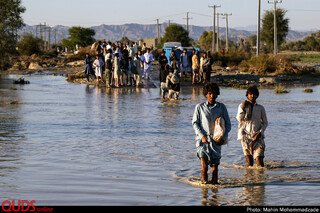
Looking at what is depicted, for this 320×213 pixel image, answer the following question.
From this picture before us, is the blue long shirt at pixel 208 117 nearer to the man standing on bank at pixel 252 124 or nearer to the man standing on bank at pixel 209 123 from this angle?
the man standing on bank at pixel 209 123

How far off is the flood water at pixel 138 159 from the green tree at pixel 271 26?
7614 cm

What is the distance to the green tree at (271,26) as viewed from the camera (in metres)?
94.1

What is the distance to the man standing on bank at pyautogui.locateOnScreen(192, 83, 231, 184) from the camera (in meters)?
7.91

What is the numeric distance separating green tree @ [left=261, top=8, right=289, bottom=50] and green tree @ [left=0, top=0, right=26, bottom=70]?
54.8 meters

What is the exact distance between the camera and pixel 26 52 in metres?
77.5

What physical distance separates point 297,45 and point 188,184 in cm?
10984

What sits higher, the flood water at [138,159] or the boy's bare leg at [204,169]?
the boy's bare leg at [204,169]

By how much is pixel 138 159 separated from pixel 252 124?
242cm

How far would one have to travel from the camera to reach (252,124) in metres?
9.12

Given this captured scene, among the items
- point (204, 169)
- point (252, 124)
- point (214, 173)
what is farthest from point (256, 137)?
point (204, 169)

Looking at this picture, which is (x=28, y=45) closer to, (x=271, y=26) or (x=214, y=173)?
(x=271, y=26)

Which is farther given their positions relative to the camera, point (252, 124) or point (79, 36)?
point (79, 36)

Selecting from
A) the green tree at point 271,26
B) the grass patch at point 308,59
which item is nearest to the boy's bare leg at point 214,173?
the grass patch at point 308,59

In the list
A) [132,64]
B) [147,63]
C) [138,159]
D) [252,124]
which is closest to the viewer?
[252,124]
